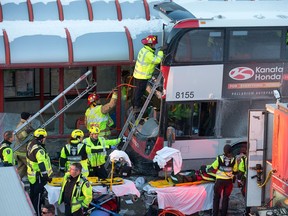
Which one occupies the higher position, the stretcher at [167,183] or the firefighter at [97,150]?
the firefighter at [97,150]

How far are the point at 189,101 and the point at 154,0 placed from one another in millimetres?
3803

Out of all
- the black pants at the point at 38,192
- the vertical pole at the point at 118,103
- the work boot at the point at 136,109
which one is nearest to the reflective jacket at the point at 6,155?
the black pants at the point at 38,192

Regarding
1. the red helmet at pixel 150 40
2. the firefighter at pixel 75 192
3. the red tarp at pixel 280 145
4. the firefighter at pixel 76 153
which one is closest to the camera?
the red tarp at pixel 280 145

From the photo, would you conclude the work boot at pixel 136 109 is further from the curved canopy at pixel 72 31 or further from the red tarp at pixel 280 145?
the red tarp at pixel 280 145

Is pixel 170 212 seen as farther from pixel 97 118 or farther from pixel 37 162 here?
pixel 97 118

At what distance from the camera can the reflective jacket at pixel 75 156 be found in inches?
→ 594

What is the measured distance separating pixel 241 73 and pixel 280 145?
13.2ft

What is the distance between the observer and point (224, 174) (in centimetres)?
1512

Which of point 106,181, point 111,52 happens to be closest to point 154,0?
point 111,52

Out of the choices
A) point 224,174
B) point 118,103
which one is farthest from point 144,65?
point 224,174

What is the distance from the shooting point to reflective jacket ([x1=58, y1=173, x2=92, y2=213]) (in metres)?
13.8

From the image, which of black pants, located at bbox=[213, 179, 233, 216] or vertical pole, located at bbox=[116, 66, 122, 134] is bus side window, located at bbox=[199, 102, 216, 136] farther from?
vertical pole, located at bbox=[116, 66, 122, 134]

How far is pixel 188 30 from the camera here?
1675 cm

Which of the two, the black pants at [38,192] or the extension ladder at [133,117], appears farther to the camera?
the extension ladder at [133,117]
